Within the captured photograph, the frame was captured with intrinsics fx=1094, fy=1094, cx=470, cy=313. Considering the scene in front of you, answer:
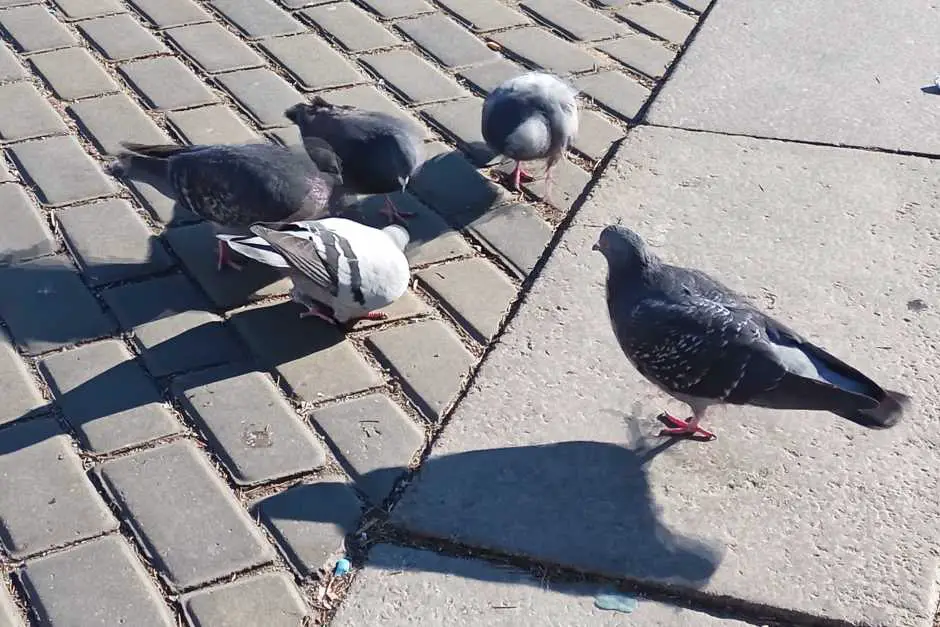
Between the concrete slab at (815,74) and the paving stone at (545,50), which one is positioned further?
the paving stone at (545,50)

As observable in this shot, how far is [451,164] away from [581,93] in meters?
0.92

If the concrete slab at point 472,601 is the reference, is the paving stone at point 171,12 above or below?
below

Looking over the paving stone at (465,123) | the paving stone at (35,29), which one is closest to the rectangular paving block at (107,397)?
the paving stone at (465,123)

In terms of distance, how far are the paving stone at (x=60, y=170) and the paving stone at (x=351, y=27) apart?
161cm

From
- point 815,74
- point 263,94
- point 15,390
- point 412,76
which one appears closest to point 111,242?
point 15,390

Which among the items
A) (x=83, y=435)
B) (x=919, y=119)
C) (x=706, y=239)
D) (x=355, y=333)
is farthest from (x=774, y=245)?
(x=83, y=435)

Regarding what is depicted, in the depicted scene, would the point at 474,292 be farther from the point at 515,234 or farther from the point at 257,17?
the point at 257,17

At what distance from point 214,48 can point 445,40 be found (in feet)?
4.02

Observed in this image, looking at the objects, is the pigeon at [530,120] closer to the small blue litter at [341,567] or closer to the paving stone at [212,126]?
the paving stone at [212,126]

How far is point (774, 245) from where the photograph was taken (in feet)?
15.0

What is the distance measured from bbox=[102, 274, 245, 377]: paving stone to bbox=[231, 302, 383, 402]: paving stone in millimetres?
98

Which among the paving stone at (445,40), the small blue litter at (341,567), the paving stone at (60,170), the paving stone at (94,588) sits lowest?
the paving stone at (60,170)

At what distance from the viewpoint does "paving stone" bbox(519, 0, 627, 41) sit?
6047 mm

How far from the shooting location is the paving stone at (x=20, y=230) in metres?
4.33
